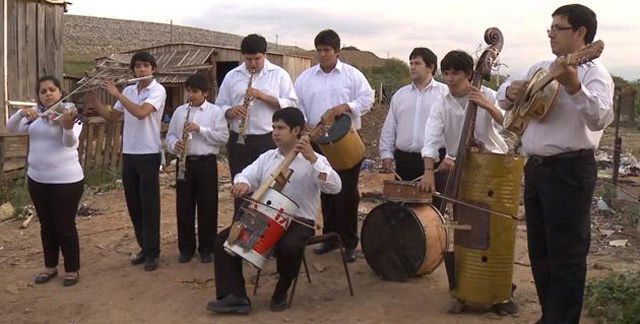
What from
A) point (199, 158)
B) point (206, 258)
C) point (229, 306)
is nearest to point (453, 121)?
point (229, 306)

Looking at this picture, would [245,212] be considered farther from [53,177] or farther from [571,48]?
[571,48]

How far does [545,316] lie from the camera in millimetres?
4312

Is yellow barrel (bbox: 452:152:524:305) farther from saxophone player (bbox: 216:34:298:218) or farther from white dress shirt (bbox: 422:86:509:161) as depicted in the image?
saxophone player (bbox: 216:34:298:218)

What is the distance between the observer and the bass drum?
18.2 feet

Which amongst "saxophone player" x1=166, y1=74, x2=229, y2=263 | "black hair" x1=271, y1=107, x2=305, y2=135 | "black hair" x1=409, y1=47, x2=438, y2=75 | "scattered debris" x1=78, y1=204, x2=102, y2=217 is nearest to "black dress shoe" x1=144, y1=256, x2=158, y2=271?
"saxophone player" x1=166, y1=74, x2=229, y2=263

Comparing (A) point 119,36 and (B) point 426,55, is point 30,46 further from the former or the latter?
(A) point 119,36

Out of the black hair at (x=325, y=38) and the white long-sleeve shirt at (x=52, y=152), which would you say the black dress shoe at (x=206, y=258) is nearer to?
the white long-sleeve shirt at (x=52, y=152)

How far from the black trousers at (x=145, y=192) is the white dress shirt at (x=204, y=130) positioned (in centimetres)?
29


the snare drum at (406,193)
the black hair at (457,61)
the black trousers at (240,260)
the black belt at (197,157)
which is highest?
the black hair at (457,61)

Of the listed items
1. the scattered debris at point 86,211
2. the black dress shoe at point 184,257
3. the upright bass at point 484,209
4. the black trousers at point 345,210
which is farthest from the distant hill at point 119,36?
the upright bass at point 484,209

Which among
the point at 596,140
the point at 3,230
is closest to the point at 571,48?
the point at 596,140

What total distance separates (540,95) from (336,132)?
7.16 ft

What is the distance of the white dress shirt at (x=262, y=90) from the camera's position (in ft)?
21.1

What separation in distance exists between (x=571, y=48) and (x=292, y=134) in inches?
84.0
